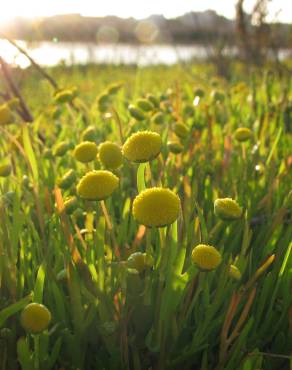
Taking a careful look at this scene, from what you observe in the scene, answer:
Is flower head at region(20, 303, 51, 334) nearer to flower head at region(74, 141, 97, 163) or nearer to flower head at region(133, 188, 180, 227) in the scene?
flower head at region(133, 188, 180, 227)

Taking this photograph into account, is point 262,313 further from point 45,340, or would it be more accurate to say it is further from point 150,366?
point 45,340

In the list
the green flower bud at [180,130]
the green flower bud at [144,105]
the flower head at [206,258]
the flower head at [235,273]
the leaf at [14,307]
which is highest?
the green flower bud at [144,105]

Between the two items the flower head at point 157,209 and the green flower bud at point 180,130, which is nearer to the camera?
the flower head at point 157,209

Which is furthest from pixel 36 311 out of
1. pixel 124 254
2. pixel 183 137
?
pixel 183 137

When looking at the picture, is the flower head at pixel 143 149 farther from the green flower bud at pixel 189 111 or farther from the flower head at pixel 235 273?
the green flower bud at pixel 189 111

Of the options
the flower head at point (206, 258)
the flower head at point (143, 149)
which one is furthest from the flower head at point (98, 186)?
the flower head at point (206, 258)

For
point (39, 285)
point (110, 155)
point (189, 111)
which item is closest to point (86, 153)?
point (110, 155)
